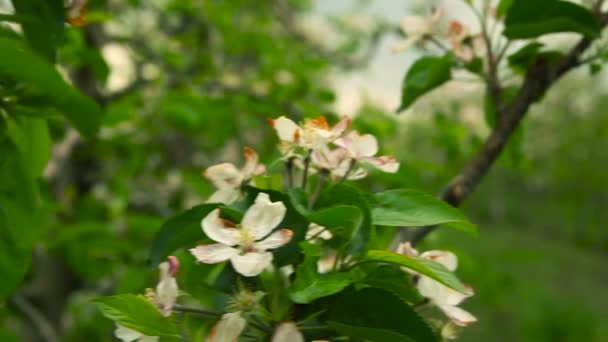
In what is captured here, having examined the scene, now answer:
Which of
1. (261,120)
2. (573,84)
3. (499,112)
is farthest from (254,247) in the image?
(573,84)

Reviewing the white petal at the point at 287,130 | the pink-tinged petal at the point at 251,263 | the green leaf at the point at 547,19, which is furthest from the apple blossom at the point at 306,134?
the green leaf at the point at 547,19

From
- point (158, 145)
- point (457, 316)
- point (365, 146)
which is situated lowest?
point (158, 145)

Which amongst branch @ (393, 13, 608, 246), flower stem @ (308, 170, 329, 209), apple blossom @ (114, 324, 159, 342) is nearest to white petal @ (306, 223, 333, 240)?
flower stem @ (308, 170, 329, 209)

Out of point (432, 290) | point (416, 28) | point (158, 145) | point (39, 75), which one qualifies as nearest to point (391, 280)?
point (432, 290)

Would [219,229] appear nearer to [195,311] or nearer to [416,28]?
[195,311]

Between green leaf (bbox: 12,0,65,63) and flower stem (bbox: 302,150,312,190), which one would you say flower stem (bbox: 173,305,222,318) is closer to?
flower stem (bbox: 302,150,312,190)

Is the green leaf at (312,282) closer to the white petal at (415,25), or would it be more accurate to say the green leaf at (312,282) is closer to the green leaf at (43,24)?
the green leaf at (43,24)
